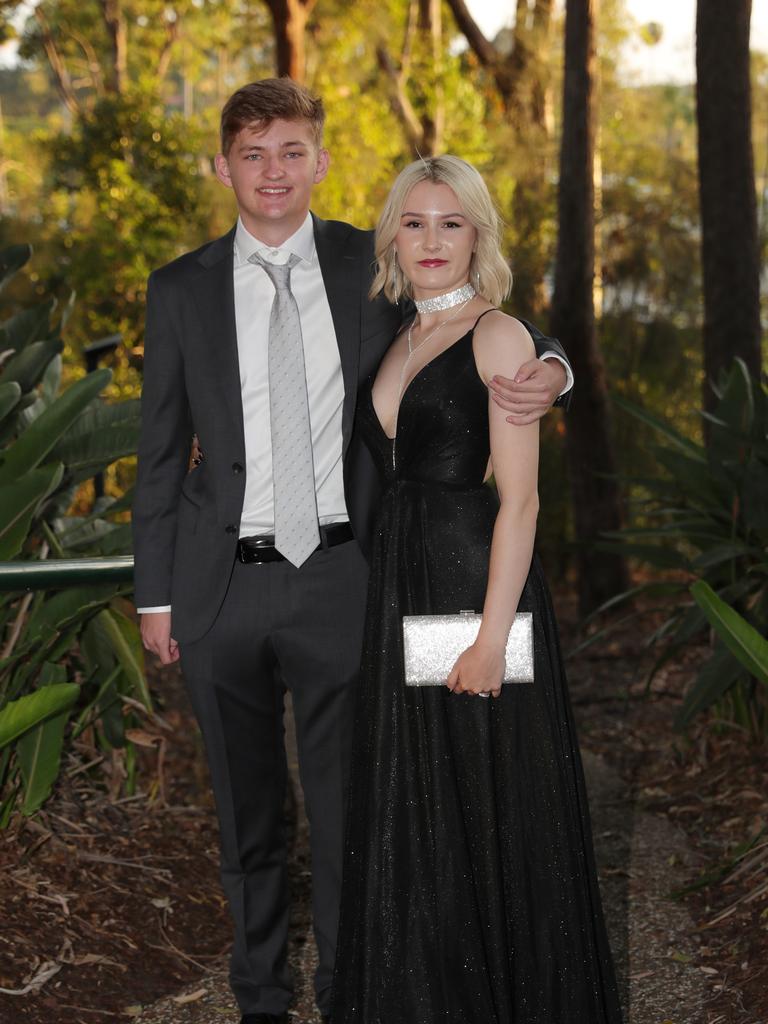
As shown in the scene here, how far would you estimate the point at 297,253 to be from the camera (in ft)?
9.37

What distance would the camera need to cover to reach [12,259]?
14.9 feet

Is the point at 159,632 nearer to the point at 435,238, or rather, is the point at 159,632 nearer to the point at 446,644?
the point at 446,644

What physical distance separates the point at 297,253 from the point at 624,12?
1571cm

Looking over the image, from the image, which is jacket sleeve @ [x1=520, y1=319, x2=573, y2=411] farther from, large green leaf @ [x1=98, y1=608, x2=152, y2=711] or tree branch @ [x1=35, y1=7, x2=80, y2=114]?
tree branch @ [x1=35, y1=7, x2=80, y2=114]

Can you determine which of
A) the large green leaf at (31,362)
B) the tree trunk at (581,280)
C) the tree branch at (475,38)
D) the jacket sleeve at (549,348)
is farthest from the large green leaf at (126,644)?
the tree branch at (475,38)

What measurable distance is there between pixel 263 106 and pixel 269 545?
0.91 metres

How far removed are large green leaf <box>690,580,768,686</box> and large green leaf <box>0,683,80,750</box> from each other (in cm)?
142

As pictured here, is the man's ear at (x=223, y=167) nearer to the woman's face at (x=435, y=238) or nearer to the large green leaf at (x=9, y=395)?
the woman's face at (x=435, y=238)

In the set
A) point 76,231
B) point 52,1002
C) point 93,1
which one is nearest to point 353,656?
point 52,1002

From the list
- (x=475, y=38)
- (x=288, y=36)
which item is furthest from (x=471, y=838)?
(x=475, y=38)

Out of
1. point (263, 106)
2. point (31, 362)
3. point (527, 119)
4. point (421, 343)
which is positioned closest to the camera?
point (421, 343)

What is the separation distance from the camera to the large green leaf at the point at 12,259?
453cm

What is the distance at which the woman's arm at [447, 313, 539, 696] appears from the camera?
235 cm

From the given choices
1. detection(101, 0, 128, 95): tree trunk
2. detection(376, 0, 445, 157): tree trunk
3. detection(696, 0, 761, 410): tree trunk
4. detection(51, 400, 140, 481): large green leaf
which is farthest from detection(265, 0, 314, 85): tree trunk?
detection(101, 0, 128, 95): tree trunk
